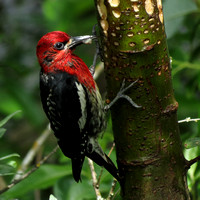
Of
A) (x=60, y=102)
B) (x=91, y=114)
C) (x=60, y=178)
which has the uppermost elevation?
(x=60, y=102)

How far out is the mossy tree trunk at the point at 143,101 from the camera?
4.12 ft

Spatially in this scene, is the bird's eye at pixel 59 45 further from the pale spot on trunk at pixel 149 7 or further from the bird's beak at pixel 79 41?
the pale spot on trunk at pixel 149 7

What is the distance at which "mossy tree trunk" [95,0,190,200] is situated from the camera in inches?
49.4

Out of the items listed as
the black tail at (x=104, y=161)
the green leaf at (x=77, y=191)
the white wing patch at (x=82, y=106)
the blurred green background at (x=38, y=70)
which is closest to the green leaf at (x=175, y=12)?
the blurred green background at (x=38, y=70)

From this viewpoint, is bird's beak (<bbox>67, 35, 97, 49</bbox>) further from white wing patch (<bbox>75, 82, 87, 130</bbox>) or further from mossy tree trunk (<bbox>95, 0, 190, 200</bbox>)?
mossy tree trunk (<bbox>95, 0, 190, 200</bbox>)

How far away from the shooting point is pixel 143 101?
4.39 ft

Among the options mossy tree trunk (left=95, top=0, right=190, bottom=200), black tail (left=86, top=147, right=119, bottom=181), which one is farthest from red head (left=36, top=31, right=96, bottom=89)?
mossy tree trunk (left=95, top=0, right=190, bottom=200)

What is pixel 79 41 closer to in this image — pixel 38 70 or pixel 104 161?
pixel 104 161

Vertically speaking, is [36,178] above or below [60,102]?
below

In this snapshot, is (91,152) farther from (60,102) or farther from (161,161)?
(161,161)

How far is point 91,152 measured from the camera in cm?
216

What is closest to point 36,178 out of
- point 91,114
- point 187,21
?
point 91,114

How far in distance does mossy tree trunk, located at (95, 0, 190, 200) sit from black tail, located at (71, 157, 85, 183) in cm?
48

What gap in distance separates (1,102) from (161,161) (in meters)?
1.91
